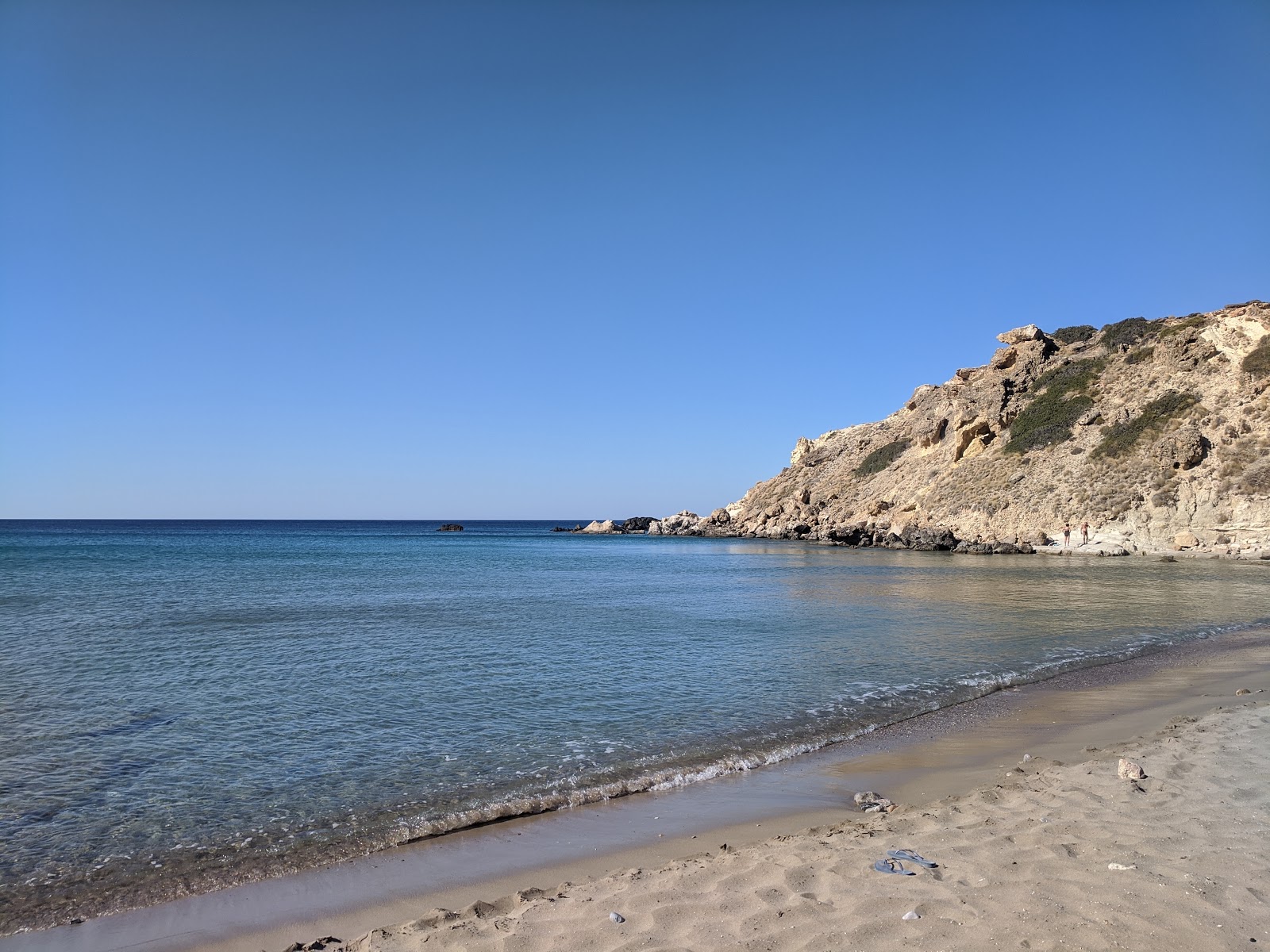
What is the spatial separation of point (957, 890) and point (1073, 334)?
84.6 m

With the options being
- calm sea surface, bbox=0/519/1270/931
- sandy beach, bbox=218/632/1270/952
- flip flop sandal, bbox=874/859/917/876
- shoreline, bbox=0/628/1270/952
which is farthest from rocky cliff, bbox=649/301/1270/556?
flip flop sandal, bbox=874/859/917/876

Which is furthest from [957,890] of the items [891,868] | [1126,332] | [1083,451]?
[1126,332]

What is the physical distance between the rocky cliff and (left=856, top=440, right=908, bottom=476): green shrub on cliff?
207mm

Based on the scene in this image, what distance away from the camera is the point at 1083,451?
51.3m

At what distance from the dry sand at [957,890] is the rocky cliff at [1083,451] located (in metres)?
41.7

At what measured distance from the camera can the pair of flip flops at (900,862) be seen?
17.1 ft

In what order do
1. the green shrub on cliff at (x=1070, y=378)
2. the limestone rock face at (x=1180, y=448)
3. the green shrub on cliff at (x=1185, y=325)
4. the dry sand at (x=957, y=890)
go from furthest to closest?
the green shrub on cliff at (x=1070, y=378) < the green shrub on cliff at (x=1185, y=325) < the limestone rock face at (x=1180, y=448) < the dry sand at (x=957, y=890)

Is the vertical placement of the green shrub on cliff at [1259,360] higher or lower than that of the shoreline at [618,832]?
higher


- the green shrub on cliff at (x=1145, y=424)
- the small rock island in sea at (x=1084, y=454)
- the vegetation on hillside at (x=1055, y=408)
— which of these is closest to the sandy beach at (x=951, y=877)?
the small rock island in sea at (x=1084, y=454)

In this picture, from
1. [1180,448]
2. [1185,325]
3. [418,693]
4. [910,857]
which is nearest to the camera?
[910,857]

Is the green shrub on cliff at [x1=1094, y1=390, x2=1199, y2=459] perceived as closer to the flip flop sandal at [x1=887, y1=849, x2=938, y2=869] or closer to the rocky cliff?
the rocky cliff

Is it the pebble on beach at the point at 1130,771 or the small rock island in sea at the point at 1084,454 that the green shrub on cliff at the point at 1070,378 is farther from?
the pebble on beach at the point at 1130,771

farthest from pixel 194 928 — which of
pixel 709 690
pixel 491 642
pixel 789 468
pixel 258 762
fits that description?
pixel 789 468

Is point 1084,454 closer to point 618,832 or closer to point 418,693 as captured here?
point 418,693
